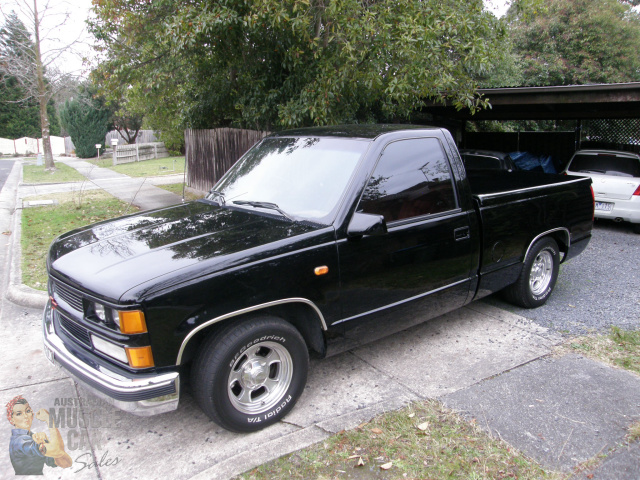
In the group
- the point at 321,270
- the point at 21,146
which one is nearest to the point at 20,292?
the point at 321,270

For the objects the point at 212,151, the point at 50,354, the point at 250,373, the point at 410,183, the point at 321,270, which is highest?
the point at 212,151

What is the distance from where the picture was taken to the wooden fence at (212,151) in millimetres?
10484

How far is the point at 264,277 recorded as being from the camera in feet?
9.81

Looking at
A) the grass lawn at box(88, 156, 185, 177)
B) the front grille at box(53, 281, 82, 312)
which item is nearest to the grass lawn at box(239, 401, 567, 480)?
the front grille at box(53, 281, 82, 312)

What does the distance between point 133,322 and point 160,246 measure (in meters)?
0.67

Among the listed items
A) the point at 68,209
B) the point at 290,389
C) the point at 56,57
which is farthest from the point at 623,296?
the point at 56,57

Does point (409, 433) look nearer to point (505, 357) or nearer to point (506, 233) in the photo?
point (505, 357)

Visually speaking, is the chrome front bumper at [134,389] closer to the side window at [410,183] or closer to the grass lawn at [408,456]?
the grass lawn at [408,456]

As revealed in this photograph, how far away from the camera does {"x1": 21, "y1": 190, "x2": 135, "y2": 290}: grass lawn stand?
6.44 m

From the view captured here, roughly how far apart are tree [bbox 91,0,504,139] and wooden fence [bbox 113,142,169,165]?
18385 millimetres

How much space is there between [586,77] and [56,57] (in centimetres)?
2365

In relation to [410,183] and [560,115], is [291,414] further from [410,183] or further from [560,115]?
[560,115]

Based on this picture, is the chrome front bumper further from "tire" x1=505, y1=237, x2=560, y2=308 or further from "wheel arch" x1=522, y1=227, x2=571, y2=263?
"wheel arch" x1=522, y1=227, x2=571, y2=263

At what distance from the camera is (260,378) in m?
3.18
